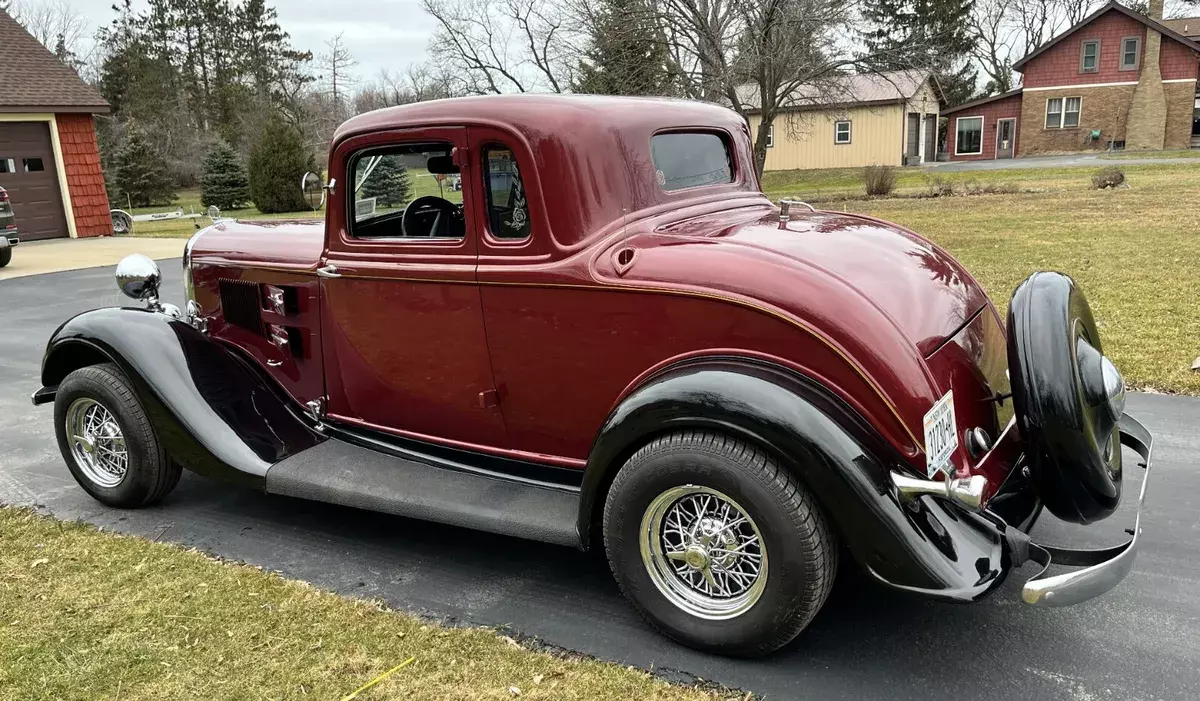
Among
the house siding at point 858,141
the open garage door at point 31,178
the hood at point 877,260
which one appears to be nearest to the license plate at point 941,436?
the hood at point 877,260

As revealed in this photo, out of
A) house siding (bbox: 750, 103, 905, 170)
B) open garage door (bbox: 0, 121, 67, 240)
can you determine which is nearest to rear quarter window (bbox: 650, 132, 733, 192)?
open garage door (bbox: 0, 121, 67, 240)

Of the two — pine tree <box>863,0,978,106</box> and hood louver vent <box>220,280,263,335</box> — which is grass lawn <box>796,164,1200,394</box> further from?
pine tree <box>863,0,978,106</box>

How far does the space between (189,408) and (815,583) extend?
291 cm

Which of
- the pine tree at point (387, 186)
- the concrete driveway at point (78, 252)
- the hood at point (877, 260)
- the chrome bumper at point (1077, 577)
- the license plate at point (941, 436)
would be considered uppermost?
the pine tree at point (387, 186)

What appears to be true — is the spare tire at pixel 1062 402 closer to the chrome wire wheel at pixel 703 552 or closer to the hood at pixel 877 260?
the hood at pixel 877 260

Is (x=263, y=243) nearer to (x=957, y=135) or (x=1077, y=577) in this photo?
(x=1077, y=577)

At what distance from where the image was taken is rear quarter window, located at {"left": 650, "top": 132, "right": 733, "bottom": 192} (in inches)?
139

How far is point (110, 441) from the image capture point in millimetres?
4199

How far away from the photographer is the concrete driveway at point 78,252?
13.5m

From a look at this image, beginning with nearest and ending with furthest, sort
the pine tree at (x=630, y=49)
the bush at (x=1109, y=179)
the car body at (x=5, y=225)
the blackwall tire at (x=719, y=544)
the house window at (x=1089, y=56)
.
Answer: the blackwall tire at (x=719, y=544), the car body at (x=5, y=225), the bush at (x=1109, y=179), the pine tree at (x=630, y=49), the house window at (x=1089, y=56)

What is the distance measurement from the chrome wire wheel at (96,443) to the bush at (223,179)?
2422cm

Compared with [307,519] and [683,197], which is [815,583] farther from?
[307,519]

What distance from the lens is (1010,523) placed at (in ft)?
9.31

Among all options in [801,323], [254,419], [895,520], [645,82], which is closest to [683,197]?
[801,323]
